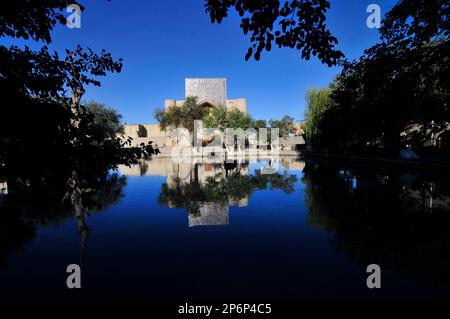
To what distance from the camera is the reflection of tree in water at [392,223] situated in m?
4.39

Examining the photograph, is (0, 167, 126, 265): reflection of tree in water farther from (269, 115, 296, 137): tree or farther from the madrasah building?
(269, 115, 296, 137): tree

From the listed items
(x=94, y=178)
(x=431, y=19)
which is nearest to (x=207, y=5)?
(x=94, y=178)

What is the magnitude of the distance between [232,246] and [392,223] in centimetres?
435

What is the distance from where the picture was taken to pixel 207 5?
257cm

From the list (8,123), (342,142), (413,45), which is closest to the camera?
(8,123)

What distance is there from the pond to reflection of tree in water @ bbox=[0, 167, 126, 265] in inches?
2.2

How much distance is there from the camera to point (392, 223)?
6508 millimetres

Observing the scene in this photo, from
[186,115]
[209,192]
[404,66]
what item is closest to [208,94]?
[186,115]

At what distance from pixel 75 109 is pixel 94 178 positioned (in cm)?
65

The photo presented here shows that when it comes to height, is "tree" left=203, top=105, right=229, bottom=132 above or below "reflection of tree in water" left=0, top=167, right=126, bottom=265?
above

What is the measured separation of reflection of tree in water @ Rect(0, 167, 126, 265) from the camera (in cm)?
189

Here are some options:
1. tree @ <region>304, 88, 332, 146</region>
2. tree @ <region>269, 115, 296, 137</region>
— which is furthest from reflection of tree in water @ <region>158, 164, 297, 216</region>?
tree @ <region>269, 115, 296, 137</region>

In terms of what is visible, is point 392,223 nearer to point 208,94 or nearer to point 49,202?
point 49,202

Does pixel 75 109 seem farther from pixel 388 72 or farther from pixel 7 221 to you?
pixel 7 221
